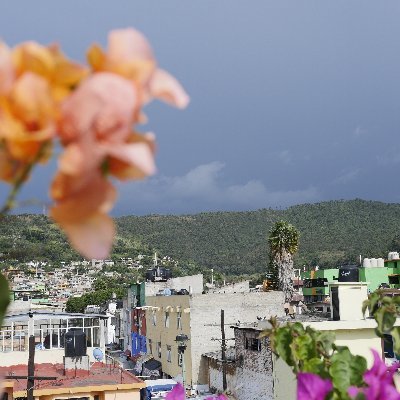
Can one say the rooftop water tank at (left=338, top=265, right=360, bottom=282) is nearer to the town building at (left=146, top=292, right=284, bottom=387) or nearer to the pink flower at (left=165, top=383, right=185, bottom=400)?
the town building at (left=146, top=292, right=284, bottom=387)

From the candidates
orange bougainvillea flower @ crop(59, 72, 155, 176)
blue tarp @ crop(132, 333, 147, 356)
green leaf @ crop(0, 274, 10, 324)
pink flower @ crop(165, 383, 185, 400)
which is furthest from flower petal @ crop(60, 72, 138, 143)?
blue tarp @ crop(132, 333, 147, 356)

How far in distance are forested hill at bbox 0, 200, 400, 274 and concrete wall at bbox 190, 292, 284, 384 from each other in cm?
8365

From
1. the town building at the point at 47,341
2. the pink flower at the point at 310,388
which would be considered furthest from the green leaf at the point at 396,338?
the town building at the point at 47,341

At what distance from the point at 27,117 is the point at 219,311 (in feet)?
123

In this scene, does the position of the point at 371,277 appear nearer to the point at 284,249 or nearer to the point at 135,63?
the point at 284,249

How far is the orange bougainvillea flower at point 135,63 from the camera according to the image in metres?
0.97

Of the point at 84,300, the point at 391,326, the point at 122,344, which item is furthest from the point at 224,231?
the point at 391,326

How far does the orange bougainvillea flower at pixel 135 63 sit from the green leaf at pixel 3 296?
0.36 metres

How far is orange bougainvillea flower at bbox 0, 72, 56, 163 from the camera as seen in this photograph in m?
0.90

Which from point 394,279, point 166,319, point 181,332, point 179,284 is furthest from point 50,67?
point 394,279

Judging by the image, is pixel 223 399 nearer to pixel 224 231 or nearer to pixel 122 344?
pixel 122 344

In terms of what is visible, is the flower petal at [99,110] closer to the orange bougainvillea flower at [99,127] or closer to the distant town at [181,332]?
the orange bougainvillea flower at [99,127]

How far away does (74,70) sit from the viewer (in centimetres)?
95

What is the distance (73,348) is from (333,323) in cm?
802
